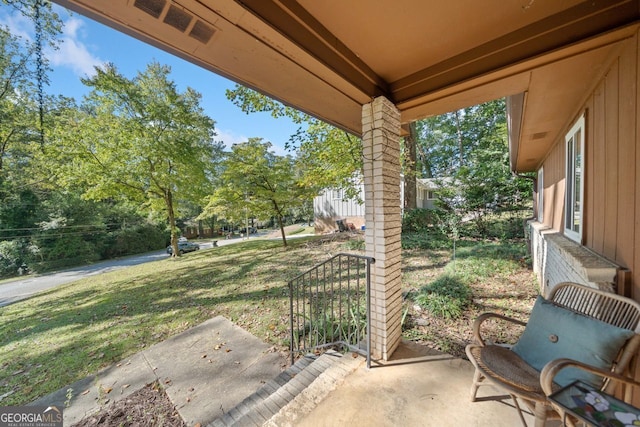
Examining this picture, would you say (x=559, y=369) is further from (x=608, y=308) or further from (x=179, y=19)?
(x=179, y=19)

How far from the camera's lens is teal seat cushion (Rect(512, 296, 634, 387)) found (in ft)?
4.29

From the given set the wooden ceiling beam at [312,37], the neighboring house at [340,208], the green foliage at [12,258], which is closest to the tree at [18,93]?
the green foliage at [12,258]

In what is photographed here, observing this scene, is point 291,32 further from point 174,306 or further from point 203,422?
point 174,306

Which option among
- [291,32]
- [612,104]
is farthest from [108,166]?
[612,104]

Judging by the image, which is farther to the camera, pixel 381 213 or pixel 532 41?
pixel 381 213

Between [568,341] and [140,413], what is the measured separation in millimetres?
3698

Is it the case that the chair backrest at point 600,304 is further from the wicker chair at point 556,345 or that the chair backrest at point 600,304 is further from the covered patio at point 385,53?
the covered patio at point 385,53

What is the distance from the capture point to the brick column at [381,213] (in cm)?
221

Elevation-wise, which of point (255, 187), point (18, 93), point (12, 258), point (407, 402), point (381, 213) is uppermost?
point (18, 93)

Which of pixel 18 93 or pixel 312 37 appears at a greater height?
pixel 18 93

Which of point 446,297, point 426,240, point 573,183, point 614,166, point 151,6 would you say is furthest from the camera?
point 426,240

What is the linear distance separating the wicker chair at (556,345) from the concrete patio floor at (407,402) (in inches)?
6.3

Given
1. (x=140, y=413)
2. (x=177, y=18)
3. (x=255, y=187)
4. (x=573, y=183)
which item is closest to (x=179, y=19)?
(x=177, y=18)

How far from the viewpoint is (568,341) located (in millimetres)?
1509
